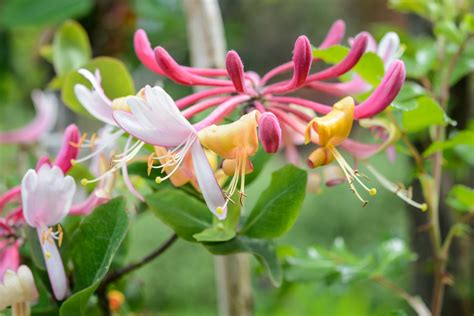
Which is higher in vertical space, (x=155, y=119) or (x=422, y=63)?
(x=155, y=119)

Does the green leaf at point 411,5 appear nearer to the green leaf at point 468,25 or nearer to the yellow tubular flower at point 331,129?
the green leaf at point 468,25

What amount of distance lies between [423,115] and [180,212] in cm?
19

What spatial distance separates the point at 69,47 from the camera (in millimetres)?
661

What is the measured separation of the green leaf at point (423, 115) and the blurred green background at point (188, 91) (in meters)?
0.13

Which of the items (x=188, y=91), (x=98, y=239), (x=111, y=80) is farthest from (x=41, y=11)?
(x=98, y=239)

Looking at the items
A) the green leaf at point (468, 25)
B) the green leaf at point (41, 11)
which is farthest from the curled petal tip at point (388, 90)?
the green leaf at point (41, 11)

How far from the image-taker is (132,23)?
1315 millimetres

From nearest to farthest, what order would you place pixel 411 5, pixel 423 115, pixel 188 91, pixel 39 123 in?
pixel 423 115 → pixel 411 5 → pixel 39 123 → pixel 188 91

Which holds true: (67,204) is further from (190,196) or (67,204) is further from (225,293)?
(225,293)

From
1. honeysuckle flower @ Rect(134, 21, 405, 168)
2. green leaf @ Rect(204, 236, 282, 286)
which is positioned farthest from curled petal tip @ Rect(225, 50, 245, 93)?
green leaf @ Rect(204, 236, 282, 286)

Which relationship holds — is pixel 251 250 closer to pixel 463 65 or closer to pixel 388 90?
pixel 388 90

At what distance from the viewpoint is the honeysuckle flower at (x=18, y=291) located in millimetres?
403

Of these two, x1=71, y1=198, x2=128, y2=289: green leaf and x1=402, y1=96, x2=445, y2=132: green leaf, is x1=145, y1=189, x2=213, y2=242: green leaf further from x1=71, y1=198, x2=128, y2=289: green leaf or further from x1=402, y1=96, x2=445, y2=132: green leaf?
x1=402, y1=96, x2=445, y2=132: green leaf

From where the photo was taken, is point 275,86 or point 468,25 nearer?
point 275,86
